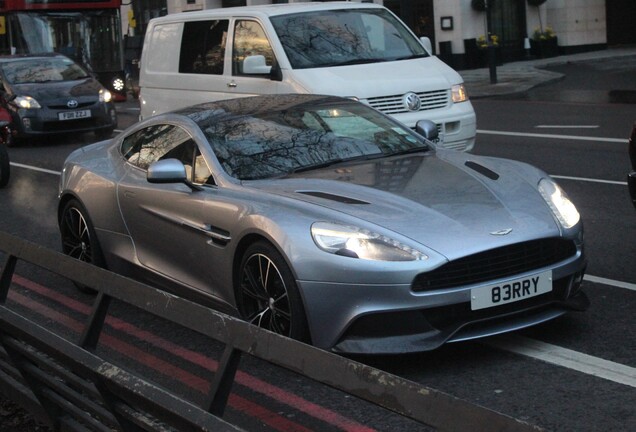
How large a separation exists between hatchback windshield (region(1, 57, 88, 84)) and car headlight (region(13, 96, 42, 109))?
447 millimetres

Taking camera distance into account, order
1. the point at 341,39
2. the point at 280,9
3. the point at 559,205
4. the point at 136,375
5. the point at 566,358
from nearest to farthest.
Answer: the point at 136,375 → the point at 566,358 → the point at 559,205 → the point at 341,39 → the point at 280,9

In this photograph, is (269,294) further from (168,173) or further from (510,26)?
(510,26)

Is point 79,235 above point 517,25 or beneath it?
beneath

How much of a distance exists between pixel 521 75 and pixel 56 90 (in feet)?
42.7

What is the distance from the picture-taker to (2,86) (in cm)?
2034

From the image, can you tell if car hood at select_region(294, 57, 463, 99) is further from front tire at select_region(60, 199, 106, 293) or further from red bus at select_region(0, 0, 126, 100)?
red bus at select_region(0, 0, 126, 100)

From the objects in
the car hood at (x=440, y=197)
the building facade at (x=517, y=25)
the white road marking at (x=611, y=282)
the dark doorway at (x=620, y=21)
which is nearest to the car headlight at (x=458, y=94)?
the white road marking at (x=611, y=282)

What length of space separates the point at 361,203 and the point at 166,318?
2411 millimetres

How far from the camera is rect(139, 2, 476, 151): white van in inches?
466

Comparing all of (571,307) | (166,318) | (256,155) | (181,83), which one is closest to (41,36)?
(181,83)

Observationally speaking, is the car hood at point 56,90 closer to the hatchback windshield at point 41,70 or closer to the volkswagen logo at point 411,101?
the hatchback windshield at point 41,70

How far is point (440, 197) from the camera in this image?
6309 millimetres

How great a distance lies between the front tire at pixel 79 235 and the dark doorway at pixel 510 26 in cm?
2776

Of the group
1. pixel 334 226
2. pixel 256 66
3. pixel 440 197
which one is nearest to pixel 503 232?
pixel 440 197
